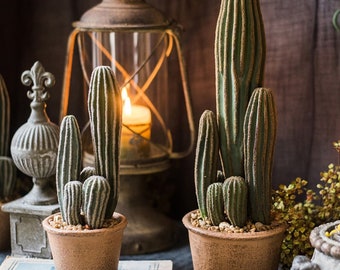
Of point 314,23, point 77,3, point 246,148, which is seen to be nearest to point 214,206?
point 246,148

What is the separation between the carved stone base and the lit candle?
0.25m

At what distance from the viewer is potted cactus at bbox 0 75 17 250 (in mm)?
2258

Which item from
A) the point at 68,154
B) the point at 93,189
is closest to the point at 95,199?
the point at 93,189

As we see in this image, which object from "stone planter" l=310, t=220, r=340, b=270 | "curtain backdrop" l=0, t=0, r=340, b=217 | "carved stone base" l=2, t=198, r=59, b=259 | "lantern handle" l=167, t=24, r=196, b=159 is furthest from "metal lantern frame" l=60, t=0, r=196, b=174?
"stone planter" l=310, t=220, r=340, b=270

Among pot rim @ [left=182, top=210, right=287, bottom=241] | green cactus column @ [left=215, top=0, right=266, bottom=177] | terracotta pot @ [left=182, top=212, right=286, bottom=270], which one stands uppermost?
green cactus column @ [left=215, top=0, right=266, bottom=177]

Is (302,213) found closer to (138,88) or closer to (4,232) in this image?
(138,88)

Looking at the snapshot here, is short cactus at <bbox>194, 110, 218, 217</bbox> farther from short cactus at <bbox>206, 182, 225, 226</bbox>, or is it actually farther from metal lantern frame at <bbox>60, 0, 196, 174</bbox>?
metal lantern frame at <bbox>60, 0, 196, 174</bbox>

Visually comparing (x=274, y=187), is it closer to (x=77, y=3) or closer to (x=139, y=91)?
(x=139, y=91)

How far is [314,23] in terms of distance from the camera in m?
2.12

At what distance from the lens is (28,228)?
216 centimetres

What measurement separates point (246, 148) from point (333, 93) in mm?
380

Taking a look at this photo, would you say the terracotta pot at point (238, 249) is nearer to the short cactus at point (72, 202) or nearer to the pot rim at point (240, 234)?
the pot rim at point (240, 234)

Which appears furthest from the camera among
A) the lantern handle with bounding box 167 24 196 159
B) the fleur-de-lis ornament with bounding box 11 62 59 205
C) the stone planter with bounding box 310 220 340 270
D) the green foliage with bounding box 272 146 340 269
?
the lantern handle with bounding box 167 24 196 159

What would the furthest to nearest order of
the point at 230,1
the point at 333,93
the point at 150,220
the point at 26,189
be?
1. the point at 26,189
2. the point at 150,220
3. the point at 333,93
4. the point at 230,1
